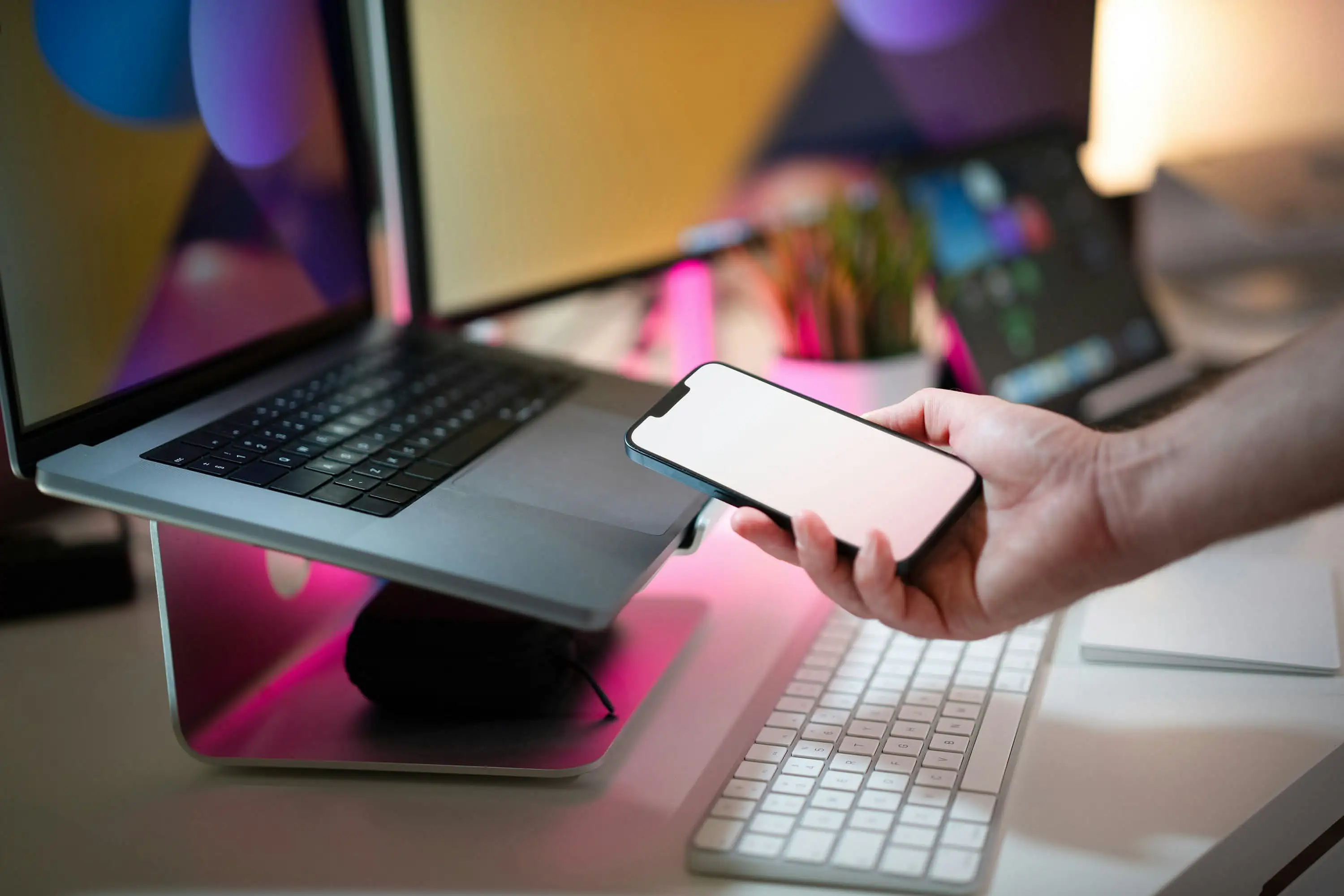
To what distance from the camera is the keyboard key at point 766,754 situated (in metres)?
0.52

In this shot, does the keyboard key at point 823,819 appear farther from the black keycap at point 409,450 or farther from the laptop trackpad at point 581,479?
the black keycap at point 409,450

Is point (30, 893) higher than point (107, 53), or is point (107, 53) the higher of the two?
point (107, 53)

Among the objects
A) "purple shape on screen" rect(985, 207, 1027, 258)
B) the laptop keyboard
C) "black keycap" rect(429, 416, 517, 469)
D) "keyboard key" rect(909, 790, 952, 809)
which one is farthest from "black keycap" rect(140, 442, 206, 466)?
"purple shape on screen" rect(985, 207, 1027, 258)

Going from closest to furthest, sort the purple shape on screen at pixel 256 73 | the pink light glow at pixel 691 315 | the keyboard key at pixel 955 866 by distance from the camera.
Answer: the keyboard key at pixel 955 866, the purple shape on screen at pixel 256 73, the pink light glow at pixel 691 315

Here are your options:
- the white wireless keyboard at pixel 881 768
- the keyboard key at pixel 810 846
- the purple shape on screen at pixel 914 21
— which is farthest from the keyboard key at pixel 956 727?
the purple shape on screen at pixel 914 21

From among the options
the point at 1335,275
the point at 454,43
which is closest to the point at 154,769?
the point at 454,43

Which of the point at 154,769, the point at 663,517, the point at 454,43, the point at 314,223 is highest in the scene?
the point at 454,43

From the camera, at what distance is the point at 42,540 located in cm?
73

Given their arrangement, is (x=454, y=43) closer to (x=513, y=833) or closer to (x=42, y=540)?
(x=42, y=540)

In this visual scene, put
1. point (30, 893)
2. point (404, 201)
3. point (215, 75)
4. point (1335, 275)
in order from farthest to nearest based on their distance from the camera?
point (1335, 275) → point (404, 201) → point (215, 75) → point (30, 893)

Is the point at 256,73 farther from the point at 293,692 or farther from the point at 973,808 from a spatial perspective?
the point at 973,808

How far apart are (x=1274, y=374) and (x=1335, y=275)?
1001 mm

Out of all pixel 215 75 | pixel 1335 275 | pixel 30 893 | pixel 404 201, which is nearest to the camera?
pixel 30 893

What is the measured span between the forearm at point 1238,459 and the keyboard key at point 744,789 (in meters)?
0.20
